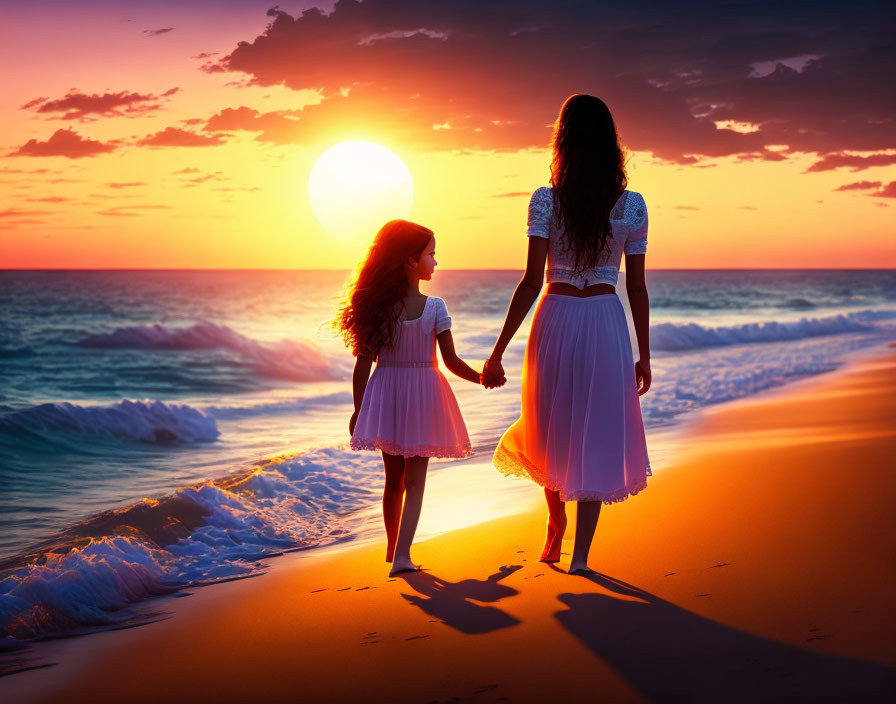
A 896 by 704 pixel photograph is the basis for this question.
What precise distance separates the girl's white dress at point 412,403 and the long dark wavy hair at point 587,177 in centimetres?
86

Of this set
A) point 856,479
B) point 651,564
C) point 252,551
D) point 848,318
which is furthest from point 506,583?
point 848,318

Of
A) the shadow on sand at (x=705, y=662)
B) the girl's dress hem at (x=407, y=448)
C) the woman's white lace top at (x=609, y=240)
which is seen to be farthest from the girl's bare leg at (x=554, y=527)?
the woman's white lace top at (x=609, y=240)

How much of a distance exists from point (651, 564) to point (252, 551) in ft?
9.39

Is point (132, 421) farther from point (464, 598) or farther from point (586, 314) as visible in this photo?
point (586, 314)

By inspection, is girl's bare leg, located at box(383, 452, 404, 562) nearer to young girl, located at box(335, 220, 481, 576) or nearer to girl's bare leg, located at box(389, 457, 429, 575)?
young girl, located at box(335, 220, 481, 576)

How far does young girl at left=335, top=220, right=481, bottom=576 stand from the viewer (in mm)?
4469

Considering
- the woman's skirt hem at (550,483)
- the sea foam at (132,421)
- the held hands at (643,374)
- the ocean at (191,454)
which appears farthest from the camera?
the sea foam at (132,421)

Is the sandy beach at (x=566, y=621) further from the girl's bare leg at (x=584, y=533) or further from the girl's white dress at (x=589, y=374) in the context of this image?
the girl's white dress at (x=589, y=374)

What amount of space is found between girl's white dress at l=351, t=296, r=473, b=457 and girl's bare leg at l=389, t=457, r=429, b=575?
8 cm

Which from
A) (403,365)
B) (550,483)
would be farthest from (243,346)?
(550,483)

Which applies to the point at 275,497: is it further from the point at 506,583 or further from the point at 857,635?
the point at 857,635

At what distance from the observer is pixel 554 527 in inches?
171

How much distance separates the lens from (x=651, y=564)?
4.18 m

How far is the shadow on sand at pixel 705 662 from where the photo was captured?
2691 millimetres
